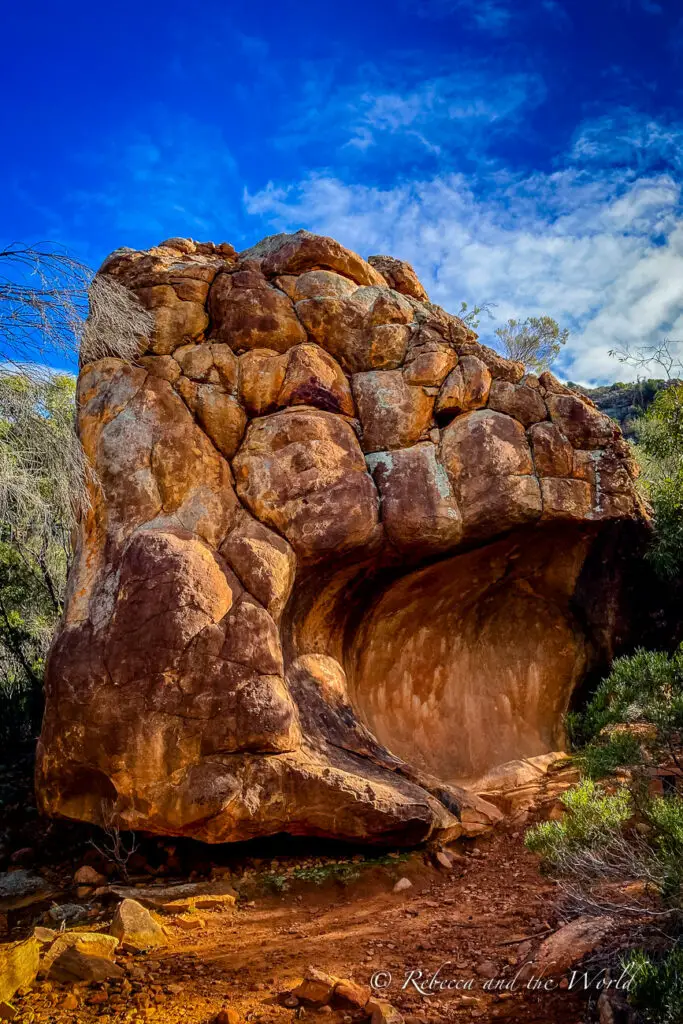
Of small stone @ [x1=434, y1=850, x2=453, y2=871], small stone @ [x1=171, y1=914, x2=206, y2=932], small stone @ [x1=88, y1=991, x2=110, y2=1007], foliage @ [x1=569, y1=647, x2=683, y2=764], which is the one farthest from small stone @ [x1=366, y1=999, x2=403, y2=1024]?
small stone @ [x1=434, y1=850, x2=453, y2=871]

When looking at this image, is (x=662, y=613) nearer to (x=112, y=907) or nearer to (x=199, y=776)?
(x=199, y=776)

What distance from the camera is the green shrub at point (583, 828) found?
17.1 feet

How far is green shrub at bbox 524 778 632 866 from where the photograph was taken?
205 inches

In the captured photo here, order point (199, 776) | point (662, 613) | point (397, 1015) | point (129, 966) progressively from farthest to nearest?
point (662, 613), point (199, 776), point (129, 966), point (397, 1015)

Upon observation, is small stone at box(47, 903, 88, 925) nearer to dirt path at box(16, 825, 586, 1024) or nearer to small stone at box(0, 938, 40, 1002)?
dirt path at box(16, 825, 586, 1024)

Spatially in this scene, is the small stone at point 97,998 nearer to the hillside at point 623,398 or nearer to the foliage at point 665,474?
the foliage at point 665,474

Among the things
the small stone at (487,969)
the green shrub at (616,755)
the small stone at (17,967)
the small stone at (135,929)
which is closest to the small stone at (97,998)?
the small stone at (17,967)

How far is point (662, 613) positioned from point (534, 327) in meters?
16.2

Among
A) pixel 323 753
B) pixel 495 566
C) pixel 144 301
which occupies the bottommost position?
pixel 323 753

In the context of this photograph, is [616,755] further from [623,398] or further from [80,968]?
[623,398]

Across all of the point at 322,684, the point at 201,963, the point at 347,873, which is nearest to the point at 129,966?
the point at 201,963

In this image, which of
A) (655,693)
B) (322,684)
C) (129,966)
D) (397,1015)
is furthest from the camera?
(322,684)

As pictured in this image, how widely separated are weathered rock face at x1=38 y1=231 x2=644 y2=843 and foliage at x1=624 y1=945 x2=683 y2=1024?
12.7 feet

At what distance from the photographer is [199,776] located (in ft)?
22.6
